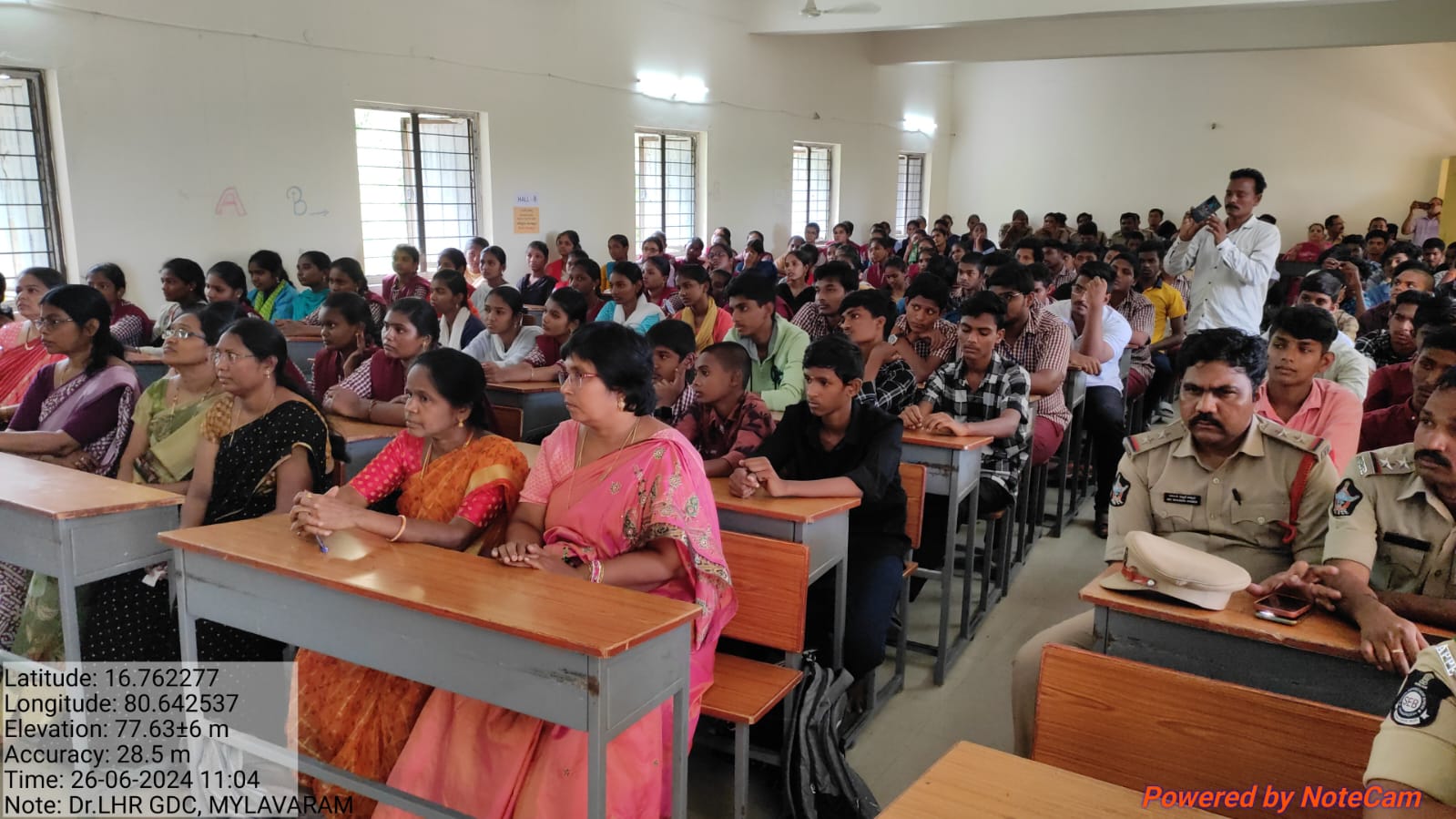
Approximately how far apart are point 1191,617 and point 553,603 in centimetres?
113

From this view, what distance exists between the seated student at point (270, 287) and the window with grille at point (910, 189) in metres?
10.2

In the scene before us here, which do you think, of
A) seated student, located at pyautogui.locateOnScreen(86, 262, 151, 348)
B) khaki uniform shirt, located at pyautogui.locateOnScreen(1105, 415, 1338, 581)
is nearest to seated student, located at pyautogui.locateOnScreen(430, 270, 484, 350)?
seated student, located at pyautogui.locateOnScreen(86, 262, 151, 348)

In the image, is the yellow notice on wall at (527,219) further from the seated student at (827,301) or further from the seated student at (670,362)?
the seated student at (670,362)

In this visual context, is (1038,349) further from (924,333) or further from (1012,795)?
(1012,795)

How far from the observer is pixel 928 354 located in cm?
421

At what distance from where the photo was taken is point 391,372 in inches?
156

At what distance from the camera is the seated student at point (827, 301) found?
4.93 m

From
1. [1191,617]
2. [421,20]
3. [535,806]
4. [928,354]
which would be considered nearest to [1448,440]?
[1191,617]

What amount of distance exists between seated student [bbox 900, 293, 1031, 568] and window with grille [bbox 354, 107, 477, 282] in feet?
16.7

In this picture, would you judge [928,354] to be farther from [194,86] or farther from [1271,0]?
[1271,0]

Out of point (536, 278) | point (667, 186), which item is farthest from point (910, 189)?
point (536, 278)

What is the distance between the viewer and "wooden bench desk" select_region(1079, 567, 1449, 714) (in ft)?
5.40

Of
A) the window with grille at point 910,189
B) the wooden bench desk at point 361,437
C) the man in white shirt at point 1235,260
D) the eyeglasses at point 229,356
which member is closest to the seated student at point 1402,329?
the man in white shirt at point 1235,260

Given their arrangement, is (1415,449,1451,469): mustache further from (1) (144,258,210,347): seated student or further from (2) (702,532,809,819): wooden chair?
(1) (144,258,210,347): seated student
